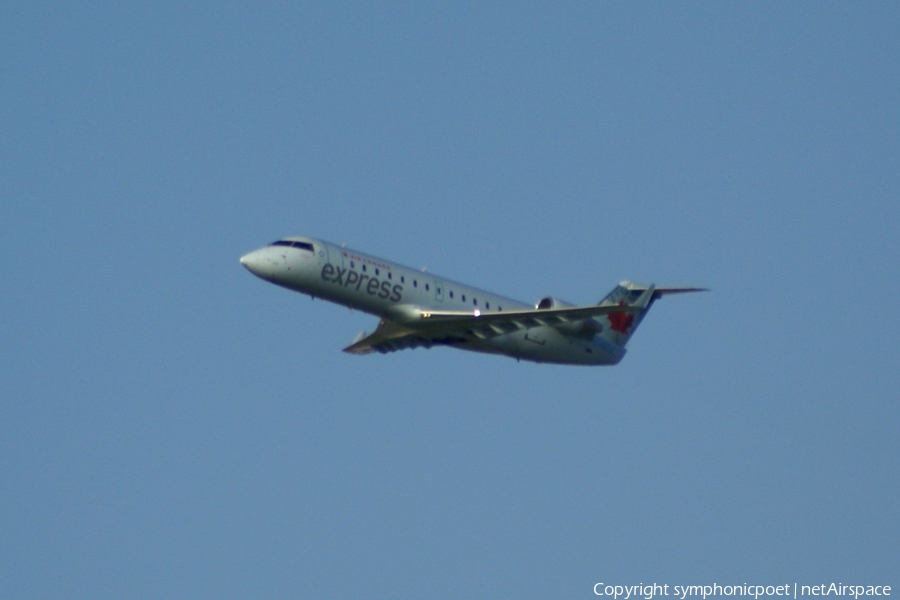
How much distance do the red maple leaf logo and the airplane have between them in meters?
0.15

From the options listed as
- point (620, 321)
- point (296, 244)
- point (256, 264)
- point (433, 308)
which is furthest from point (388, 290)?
point (620, 321)

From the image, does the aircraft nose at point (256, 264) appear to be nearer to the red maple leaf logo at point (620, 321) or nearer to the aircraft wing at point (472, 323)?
the aircraft wing at point (472, 323)

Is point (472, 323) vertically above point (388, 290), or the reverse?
point (388, 290)

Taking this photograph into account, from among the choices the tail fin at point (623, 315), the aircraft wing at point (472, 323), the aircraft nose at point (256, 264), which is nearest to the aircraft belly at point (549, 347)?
the tail fin at point (623, 315)

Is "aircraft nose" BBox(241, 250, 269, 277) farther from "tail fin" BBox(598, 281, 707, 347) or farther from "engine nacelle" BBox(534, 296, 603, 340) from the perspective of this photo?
"tail fin" BBox(598, 281, 707, 347)

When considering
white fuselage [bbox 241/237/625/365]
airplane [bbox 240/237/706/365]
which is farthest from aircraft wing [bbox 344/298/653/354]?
white fuselage [bbox 241/237/625/365]

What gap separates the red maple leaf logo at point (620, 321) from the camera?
141 feet

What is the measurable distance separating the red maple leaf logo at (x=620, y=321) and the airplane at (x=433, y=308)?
0.15 metres

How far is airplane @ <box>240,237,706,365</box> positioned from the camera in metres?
36.8

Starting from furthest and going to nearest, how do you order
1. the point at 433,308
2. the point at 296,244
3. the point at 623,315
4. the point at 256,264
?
the point at 623,315, the point at 433,308, the point at 296,244, the point at 256,264

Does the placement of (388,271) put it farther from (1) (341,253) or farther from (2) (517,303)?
(2) (517,303)

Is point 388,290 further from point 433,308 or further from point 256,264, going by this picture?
point 256,264

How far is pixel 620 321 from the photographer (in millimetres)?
43156

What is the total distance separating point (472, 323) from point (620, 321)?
667 cm
